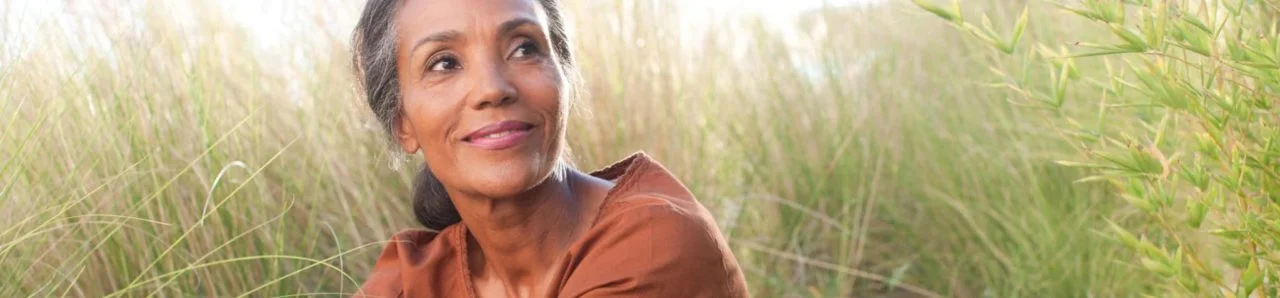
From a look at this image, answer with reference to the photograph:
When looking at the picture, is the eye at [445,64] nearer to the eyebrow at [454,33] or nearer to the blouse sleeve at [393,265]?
the eyebrow at [454,33]

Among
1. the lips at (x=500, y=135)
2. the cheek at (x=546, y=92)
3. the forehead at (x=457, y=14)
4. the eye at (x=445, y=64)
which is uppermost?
the forehead at (x=457, y=14)

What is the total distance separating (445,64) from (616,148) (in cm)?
193

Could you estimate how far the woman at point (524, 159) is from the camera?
94.1 inches

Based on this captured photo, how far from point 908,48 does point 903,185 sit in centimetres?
76

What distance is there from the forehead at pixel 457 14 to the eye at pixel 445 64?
0.15ft

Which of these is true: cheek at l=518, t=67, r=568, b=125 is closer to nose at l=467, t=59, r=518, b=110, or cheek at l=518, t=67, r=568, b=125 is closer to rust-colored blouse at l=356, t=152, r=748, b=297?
nose at l=467, t=59, r=518, b=110

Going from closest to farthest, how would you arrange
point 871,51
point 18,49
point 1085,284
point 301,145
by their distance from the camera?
1. point 18,49
2. point 301,145
3. point 1085,284
4. point 871,51

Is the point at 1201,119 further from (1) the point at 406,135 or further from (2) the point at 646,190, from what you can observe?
(1) the point at 406,135

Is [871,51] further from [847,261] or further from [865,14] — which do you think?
[847,261]

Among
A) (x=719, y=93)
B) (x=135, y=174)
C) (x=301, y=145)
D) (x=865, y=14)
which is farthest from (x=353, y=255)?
(x=865, y=14)

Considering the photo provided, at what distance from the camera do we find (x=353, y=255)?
3912 mm

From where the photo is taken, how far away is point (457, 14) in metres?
2.40

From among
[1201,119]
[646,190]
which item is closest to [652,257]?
[646,190]

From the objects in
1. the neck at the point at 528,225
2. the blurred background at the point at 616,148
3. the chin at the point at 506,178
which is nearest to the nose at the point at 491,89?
the chin at the point at 506,178
